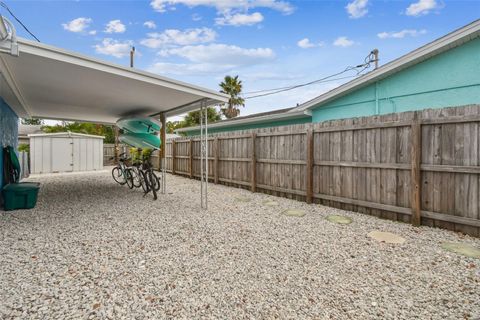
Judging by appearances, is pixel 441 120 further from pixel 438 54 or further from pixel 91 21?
pixel 91 21

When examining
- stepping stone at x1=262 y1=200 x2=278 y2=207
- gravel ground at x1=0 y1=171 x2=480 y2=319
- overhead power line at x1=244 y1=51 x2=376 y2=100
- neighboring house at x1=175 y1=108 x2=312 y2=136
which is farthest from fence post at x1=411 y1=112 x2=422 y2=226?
overhead power line at x1=244 y1=51 x2=376 y2=100

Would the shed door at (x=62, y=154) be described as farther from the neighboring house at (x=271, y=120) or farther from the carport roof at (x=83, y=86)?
the neighboring house at (x=271, y=120)

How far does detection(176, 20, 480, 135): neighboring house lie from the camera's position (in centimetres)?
540

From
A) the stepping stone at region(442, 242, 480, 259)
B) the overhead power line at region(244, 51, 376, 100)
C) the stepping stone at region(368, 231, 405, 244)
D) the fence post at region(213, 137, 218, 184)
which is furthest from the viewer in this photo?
the overhead power line at region(244, 51, 376, 100)

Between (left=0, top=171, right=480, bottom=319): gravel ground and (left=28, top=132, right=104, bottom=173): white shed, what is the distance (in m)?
9.65

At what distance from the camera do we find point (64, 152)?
12570mm

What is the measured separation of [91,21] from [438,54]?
10009 millimetres

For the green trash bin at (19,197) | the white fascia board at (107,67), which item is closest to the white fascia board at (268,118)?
the white fascia board at (107,67)

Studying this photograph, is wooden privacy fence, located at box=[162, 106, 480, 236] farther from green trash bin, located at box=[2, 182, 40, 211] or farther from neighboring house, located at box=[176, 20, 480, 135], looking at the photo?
green trash bin, located at box=[2, 182, 40, 211]

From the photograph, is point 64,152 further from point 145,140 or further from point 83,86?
point 83,86

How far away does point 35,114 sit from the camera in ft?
27.5

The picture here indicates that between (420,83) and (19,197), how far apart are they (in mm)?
9839

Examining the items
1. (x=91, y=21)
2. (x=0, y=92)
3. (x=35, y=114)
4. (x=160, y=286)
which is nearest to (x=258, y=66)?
(x=91, y=21)

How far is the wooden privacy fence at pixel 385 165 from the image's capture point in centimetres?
336
